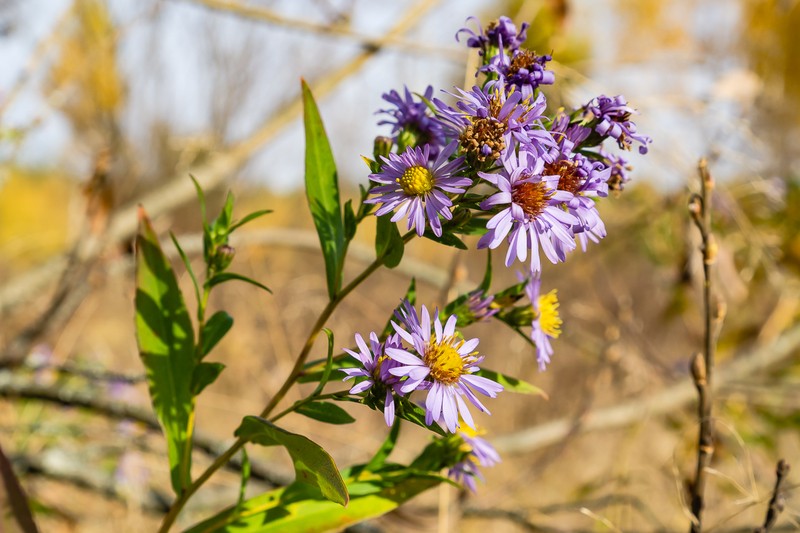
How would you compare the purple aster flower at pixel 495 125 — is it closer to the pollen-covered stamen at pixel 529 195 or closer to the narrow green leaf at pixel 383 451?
the pollen-covered stamen at pixel 529 195

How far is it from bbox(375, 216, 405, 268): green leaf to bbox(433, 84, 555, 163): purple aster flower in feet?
0.22

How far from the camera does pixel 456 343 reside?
1.29ft

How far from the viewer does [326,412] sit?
39 cm

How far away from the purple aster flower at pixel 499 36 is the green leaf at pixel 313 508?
296 millimetres

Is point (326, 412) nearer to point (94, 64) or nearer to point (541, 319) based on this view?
point (541, 319)

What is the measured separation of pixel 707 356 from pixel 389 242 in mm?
284

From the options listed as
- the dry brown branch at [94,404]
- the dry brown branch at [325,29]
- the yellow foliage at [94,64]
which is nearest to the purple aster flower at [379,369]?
the dry brown branch at [94,404]

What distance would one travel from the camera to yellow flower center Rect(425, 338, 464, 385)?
1.18 ft

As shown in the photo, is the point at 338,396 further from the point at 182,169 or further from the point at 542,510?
the point at 182,169

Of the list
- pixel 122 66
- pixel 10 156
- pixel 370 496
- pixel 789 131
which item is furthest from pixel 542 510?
pixel 789 131

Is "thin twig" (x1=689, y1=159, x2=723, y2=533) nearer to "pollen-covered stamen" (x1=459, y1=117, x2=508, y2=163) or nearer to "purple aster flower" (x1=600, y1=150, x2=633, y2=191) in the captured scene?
"purple aster flower" (x1=600, y1=150, x2=633, y2=191)

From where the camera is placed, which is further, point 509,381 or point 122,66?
point 122,66

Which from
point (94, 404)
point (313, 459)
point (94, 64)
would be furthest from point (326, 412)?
point (94, 64)

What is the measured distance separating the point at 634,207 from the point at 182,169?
1.15 metres
